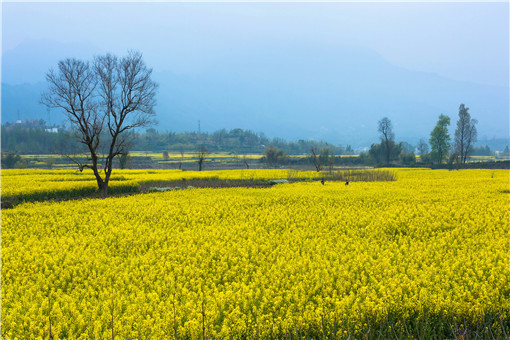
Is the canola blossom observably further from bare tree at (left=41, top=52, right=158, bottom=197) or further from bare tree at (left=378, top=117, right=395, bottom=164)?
bare tree at (left=378, top=117, right=395, bottom=164)

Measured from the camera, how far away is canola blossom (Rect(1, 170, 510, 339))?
232 inches

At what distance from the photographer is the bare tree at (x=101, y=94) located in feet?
84.4

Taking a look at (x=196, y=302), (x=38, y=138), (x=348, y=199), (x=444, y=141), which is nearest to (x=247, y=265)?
(x=196, y=302)

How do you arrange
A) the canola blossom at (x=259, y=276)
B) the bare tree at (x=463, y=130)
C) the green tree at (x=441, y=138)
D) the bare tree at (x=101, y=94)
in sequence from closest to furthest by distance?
1. the canola blossom at (x=259, y=276)
2. the bare tree at (x=101, y=94)
3. the bare tree at (x=463, y=130)
4. the green tree at (x=441, y=138)

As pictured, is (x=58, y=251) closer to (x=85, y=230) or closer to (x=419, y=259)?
(x=85, y=230)

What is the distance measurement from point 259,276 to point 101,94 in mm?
24878

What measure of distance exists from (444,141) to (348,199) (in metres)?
74.6

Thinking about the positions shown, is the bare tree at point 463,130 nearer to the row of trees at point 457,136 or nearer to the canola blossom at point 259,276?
the row of trees at point 457,136

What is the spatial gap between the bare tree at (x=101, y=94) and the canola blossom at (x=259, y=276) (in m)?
11.7

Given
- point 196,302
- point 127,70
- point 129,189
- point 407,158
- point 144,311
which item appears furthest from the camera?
point 407,158

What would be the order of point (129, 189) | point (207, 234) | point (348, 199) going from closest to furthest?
point (207, 234) → point (348, 199) → point (129, 189)

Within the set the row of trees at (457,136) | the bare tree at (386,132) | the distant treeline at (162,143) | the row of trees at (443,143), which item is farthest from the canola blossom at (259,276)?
the distant treeline at (162,143)

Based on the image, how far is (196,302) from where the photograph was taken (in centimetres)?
667

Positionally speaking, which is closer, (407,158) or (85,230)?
(85,230)
